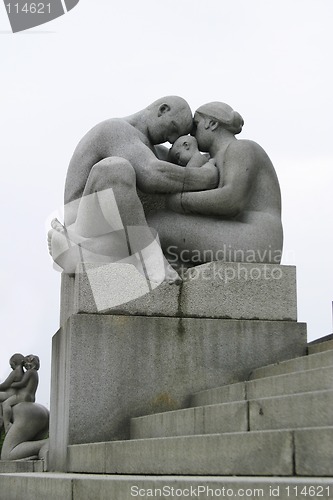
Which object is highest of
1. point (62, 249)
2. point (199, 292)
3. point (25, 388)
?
point (62, 249)

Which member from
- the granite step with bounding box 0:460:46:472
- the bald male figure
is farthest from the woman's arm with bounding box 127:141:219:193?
the granite step with bounding box 0:460:46:472

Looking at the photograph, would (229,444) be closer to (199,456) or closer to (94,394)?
(199,456)

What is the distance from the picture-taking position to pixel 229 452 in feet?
13.3

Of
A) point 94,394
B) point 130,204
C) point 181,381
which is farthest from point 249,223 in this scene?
point 94,394

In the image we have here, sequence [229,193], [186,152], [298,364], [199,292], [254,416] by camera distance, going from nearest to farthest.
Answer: [254,416], [298,364], [199,292], [229,193], [186,152]

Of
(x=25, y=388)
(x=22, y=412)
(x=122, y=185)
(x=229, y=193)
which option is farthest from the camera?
(x=25, y=388)

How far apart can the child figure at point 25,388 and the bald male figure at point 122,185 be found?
779 centimetres

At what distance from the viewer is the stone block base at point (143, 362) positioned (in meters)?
6.32

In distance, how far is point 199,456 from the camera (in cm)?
428

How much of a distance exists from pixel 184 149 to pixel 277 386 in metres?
2.89

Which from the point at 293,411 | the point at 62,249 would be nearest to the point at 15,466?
the point at 62,249

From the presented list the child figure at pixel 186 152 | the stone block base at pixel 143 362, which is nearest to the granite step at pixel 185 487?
A: the stone block base at pixel 143 362

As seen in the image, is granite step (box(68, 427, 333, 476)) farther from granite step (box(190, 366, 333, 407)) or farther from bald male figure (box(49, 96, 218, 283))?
bald male figure (box(49, 96, 218, 283))

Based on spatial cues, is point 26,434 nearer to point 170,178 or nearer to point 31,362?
point 31,362
